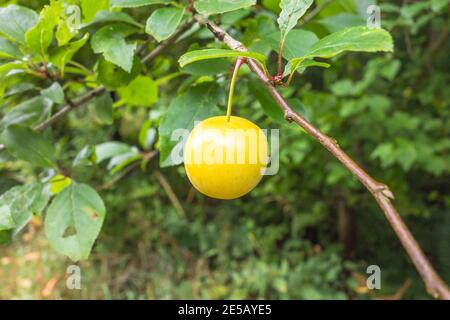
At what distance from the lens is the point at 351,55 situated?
208cm

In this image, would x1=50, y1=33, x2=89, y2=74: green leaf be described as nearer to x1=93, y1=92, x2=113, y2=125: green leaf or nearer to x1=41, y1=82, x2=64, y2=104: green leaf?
x1=41, y1=82, x2=64, y2=104: green leaf

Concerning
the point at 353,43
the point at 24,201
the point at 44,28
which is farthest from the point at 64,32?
the point at 353,43

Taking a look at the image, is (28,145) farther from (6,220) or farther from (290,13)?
(290,13)

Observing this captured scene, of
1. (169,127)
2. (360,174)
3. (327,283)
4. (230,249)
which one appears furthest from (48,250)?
(360,174)

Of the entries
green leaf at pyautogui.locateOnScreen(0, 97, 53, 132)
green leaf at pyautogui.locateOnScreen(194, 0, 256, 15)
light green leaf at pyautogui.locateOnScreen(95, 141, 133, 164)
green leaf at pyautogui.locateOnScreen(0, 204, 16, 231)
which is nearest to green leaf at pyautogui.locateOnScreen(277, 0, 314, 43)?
green leaf at pyautogui.locateOnScreen(194, 0, 256, 15)

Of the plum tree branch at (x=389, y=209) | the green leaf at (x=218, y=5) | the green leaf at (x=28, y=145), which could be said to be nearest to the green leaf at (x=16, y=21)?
the green leaf at (x=28, y=145)

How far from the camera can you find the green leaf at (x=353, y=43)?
1.42ft

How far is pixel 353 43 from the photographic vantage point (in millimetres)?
453

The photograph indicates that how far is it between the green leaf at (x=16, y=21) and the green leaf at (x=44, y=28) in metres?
0.03

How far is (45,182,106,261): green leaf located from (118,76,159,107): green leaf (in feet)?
0.72

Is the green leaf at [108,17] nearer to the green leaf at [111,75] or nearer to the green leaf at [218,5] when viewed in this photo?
the green leaf at [111,75]

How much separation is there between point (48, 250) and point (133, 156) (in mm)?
1499
